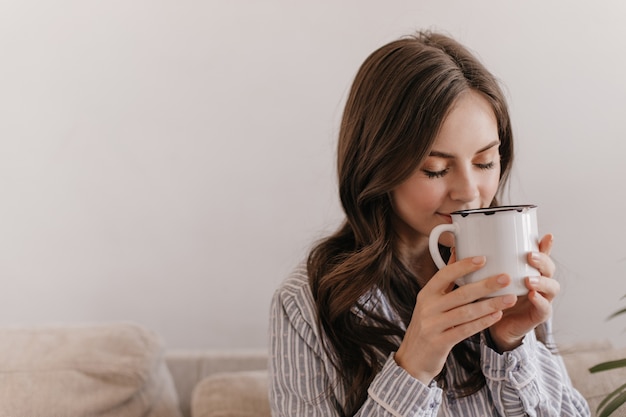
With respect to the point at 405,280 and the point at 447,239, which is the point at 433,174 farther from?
the point at 405,280

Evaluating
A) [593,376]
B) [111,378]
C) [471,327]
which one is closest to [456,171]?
[471,327]

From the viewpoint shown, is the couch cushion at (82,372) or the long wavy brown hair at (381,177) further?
the couch cushion at (82,372)

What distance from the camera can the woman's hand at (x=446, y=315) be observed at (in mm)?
933

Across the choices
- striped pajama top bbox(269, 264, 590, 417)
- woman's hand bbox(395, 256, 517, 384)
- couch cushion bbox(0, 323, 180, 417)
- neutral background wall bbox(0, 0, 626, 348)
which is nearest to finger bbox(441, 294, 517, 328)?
woman's hand bbox(395, 256, 517, 384)

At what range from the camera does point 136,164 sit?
184 centimetres

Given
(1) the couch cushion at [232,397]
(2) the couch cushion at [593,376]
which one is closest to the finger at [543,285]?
(2) the couch cushion at [593,376]

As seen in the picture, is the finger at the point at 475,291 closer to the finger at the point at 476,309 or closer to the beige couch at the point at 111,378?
the finger at the point at 476,309

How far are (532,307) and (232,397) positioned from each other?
26.8 inches

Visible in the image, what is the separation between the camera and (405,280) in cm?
129

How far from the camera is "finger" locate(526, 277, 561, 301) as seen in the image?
37.2 inches

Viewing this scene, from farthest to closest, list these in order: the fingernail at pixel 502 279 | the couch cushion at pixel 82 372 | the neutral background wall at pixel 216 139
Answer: the neutral background wall at pixel 216 139 → the couch cushion at pixel 82 372 → the fingernail at pixel 502 279

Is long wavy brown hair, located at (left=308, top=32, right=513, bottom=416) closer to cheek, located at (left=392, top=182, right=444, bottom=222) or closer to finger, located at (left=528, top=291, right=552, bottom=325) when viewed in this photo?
cheek, located at (left=392, top=182, right=444, bottom=222)

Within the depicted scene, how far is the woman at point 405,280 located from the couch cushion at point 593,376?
0.21 m

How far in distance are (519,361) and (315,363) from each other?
1.05 feet
